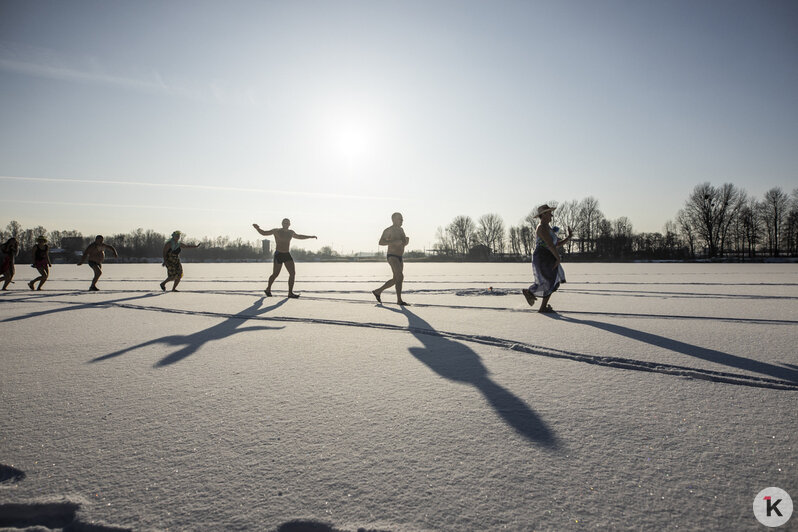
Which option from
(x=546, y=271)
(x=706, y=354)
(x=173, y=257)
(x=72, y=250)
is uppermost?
(x=72, y=250)

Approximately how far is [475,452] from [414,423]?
0.41 m

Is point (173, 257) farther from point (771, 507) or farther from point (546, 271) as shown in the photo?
point (771, 507)

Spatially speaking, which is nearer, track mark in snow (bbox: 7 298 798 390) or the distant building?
track mark in snow (bbox: 7 298 798 390)

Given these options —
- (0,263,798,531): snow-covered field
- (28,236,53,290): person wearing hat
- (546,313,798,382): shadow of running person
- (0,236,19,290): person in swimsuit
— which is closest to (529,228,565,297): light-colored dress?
(546,313,798,382): shadow of running person

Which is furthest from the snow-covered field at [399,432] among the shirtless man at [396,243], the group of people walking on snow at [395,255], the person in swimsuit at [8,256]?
the person in swimsuit at [8,256]

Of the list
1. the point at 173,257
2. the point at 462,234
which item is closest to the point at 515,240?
the point at 462,234

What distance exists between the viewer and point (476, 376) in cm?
282

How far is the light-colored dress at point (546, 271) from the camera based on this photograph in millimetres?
6695

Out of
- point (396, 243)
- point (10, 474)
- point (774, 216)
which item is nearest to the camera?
point (10, 474)

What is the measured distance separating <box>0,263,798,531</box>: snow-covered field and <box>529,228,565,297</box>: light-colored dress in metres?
2.56

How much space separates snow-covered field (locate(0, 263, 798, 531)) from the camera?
4.24 feet

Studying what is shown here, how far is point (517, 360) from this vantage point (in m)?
3.26

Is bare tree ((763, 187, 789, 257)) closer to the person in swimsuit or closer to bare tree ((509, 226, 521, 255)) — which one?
bare tree ((509, 226, 521, 255))

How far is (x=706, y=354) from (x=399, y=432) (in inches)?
122
